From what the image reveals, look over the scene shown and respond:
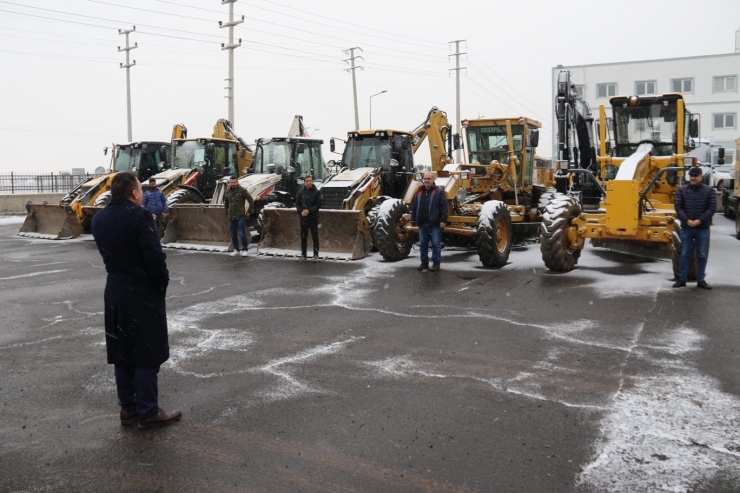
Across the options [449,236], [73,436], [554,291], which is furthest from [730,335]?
[449,236]

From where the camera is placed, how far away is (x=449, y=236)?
14.7 metres

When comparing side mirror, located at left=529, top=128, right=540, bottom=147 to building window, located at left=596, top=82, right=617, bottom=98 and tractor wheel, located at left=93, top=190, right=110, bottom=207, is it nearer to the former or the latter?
tractor wheel, located at left=93, top=190, right=110, bottom=207

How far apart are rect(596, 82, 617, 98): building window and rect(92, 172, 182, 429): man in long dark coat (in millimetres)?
52450

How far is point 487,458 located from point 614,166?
36.2ft

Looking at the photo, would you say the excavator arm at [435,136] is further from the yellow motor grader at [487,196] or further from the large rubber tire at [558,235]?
the large rubber tire at [558,235]

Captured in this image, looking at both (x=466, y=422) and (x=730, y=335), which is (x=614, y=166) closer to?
(x=730, y=335)

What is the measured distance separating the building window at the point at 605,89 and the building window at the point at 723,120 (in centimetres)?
738

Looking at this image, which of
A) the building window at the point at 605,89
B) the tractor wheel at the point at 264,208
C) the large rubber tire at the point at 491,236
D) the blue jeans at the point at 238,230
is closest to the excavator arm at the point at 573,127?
the large rubber tire at the point at 491,236

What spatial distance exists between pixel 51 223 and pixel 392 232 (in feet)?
41.4

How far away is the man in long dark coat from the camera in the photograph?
15.4 ft

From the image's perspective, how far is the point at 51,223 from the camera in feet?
67.7

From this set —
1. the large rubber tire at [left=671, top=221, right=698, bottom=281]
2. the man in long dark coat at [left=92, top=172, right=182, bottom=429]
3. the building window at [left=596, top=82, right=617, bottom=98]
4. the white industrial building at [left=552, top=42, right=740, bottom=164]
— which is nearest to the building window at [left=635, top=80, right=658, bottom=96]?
the white industrial building at [left=552, top=42, right=740, bottom=164]

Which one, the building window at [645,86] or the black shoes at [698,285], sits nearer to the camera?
the black shoes at [698,285]

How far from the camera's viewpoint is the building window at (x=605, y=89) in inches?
2041
